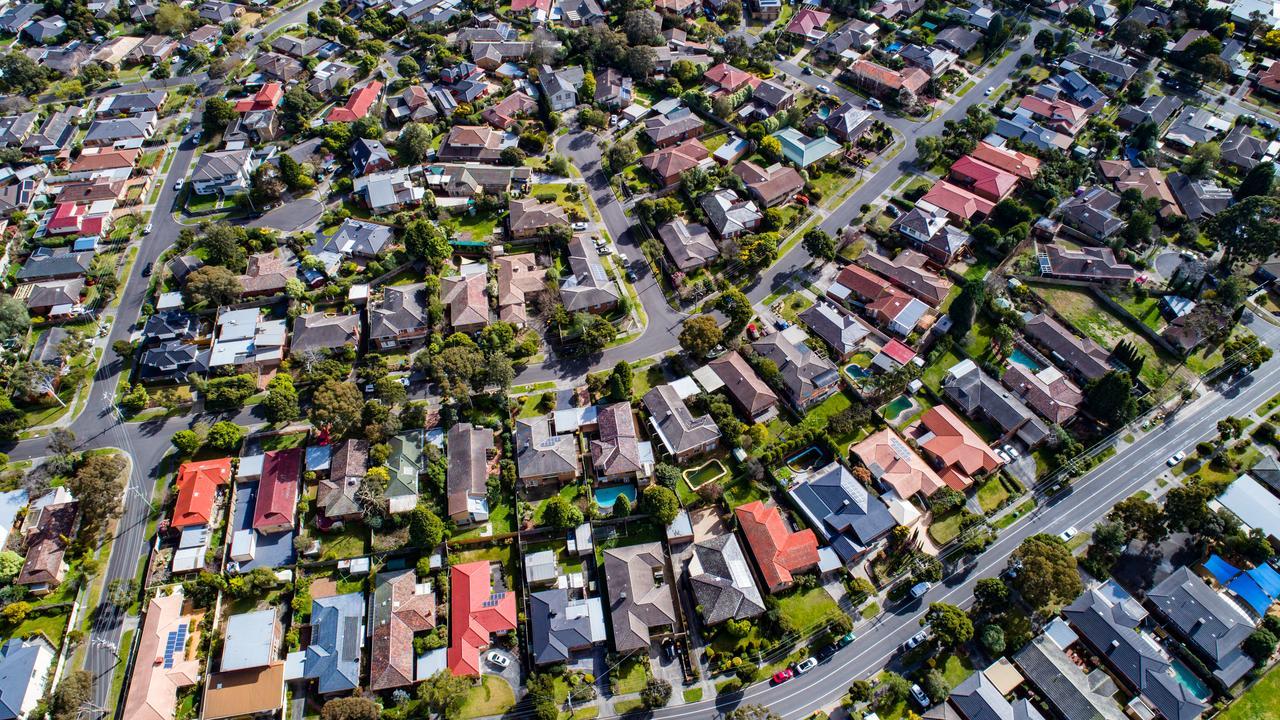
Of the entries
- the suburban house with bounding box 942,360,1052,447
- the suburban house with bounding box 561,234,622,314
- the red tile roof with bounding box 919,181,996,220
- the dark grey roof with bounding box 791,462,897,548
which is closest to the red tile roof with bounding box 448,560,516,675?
the dark grey roof with bounding box 791,462,897,548

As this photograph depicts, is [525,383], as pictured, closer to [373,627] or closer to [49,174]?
[373,627]

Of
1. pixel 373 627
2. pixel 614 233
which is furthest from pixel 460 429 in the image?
pixel 614 233

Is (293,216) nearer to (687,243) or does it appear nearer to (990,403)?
(687,243)

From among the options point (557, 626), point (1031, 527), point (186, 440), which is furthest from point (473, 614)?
point (1031, 527)

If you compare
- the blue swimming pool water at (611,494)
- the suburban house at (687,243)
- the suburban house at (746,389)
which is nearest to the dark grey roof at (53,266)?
the blue swimming pool water at (611,494)

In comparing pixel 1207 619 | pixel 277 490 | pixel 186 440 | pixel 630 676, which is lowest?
pixel 1207 619

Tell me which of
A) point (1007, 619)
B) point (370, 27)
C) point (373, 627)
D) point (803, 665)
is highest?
point (370, 27)

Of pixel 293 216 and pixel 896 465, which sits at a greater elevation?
pixel 293 216

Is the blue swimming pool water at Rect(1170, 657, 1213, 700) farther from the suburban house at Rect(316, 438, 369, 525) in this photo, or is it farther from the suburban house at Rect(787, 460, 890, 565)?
the suburban house at Rect(316, 438, 369, 525)
